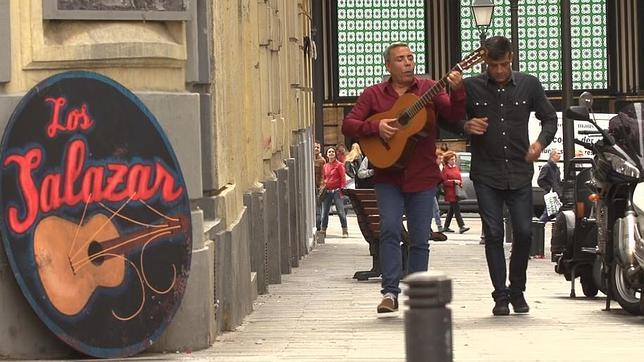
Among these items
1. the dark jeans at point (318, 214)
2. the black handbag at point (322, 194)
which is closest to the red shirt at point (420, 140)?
the dark jeans at point (318, 214)

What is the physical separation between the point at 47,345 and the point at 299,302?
5611mm

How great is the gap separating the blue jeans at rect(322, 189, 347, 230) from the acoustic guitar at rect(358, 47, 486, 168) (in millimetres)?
19375

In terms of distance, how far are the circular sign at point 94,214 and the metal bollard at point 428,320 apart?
13.3 ft

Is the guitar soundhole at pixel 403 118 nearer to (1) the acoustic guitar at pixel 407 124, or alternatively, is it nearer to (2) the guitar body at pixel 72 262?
(1) the acoustic guitar at pixel 407 124

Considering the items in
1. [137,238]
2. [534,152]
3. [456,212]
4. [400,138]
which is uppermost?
[400,138]

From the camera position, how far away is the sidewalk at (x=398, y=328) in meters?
10.4

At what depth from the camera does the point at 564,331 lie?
11945 millimetres

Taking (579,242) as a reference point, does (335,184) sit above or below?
A: above

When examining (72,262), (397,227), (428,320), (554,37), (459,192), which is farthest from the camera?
(554,37)

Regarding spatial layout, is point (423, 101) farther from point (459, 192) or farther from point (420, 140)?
point (459, 192)

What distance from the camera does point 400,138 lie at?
41.0 ft

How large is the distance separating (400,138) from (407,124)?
0.34ft

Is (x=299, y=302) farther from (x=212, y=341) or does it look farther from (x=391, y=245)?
(x=212, y=341)

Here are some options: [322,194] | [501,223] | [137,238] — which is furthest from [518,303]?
[322,194]
